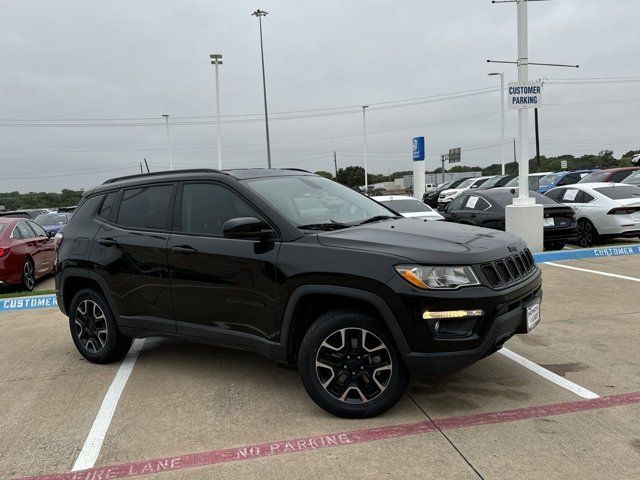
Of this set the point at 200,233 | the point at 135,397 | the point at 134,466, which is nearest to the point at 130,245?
the point at 200,233

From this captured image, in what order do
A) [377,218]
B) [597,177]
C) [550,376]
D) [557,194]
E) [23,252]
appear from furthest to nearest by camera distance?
[597,177] → [557,194] → [23,252] → [377,218] → [550,376]

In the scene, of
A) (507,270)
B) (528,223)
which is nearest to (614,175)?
(528,223)

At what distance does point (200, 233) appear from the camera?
4.38m

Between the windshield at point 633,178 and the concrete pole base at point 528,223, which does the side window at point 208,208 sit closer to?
the concrete pole base at point 528,223

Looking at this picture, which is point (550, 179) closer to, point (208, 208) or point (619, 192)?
point (619, 192)

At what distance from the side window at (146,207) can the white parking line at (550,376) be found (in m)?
3.26

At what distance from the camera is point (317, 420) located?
12.2ft

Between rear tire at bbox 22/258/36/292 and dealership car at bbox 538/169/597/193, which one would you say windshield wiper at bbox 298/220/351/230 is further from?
dealership car at bbox 538/169/597/193

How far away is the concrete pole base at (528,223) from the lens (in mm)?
10281

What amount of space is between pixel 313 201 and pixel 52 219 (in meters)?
16.6

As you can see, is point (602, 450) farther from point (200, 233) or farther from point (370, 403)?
point (200, 233)

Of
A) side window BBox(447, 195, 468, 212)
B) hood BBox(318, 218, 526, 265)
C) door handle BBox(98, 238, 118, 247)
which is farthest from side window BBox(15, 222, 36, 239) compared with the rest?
side window BBox(447, 195, 468, 212)

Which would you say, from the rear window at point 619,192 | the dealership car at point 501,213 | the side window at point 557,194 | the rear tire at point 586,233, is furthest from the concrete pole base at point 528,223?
the side window at point 557,194

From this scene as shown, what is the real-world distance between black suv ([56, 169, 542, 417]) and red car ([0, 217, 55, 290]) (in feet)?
16.6
